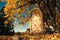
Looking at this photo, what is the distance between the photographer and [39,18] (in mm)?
16797

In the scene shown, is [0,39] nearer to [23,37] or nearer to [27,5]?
[23,37]

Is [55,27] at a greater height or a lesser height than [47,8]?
lesser

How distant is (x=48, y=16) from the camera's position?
16953mm

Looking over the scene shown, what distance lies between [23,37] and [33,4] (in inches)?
203

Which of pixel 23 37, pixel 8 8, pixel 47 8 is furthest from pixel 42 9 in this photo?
pixel 23 37

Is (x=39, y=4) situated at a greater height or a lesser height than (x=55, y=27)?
greater

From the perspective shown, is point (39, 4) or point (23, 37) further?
point (39, 4)

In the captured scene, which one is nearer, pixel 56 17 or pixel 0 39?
pixel 0 39

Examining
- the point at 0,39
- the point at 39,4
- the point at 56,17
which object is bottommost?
the point at 0,39

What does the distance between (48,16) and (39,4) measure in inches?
53.8

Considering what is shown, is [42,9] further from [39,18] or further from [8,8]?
[8,8]

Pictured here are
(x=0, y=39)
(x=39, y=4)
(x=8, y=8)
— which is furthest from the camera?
(x=39, y=4)

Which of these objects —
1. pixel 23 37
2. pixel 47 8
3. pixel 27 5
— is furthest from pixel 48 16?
pixel 23 37

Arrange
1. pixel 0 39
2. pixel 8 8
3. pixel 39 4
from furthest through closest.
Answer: pixel 39 4, pixel 8 8, pixel 0 39
